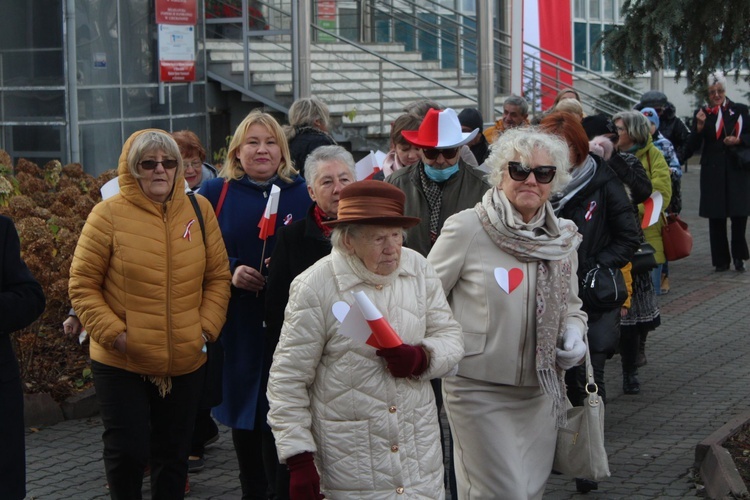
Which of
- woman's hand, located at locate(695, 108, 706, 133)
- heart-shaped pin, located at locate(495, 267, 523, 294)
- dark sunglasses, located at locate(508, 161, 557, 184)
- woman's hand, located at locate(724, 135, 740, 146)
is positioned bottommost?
heart-shaped pin, located at locate(495, 267, 523, 294)

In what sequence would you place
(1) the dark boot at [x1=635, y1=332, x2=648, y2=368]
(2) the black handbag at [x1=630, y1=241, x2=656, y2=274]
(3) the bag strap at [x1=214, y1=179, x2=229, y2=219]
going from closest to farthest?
(3) the bag strap at [x1=214, y1=179, x2=229, y2=219] → (2) the black handbag at [x1=630, y1=241, x2=656, y2=274] → (1) the dark boot at [x1=635, y1=332, x2=648, y2=368]

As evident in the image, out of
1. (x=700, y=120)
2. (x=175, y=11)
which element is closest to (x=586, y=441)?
(x=700, y=120)

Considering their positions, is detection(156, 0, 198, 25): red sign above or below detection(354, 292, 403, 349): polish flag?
above

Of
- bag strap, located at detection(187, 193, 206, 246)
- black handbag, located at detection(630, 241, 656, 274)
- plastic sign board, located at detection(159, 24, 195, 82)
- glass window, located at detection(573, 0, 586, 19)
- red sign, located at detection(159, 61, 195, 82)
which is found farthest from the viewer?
glass window, located at detection(573, 0, 586, 19)

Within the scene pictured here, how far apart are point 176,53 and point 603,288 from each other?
10802 mm

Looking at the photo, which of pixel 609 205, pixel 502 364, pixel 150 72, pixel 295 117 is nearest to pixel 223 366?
pixel 502 364

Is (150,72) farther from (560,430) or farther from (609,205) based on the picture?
(560,430)

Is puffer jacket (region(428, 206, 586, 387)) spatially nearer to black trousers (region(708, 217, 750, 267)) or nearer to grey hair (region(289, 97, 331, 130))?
grey hair (region(289, 97, 331, 130))

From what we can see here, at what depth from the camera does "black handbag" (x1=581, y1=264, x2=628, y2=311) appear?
6062 millimetres

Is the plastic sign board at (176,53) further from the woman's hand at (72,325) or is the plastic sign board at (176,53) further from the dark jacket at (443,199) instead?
the woman's hand at (72,325)

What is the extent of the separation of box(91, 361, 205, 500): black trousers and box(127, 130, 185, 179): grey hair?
0.87 meters

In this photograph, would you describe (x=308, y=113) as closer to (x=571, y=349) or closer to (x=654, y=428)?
(x=654, y=428)

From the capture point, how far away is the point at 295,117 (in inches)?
321

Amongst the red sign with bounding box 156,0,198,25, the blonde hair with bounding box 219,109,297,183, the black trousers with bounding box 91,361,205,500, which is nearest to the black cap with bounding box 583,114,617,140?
the blonde hair with bounding box 219,109,297,183
